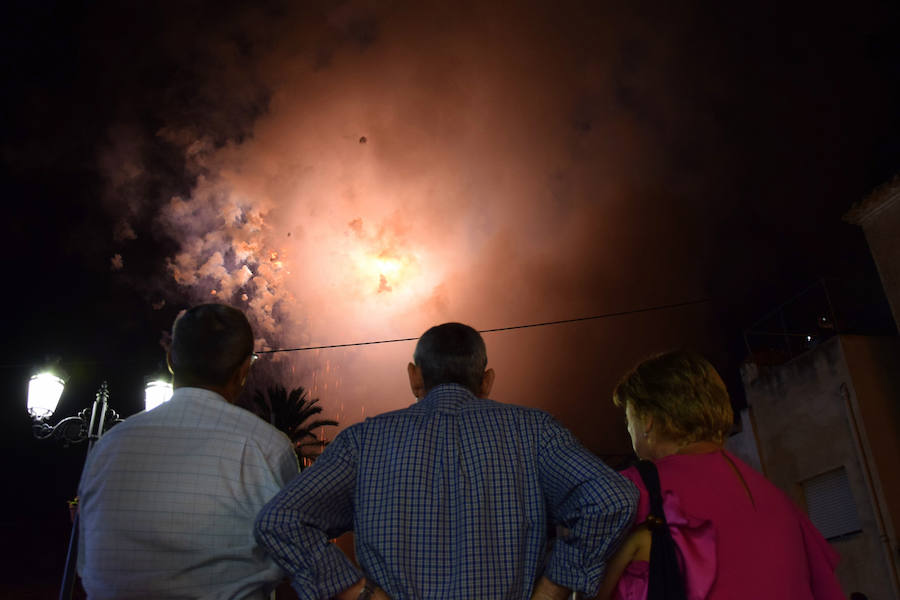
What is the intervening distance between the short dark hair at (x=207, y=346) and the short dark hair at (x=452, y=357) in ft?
2.63

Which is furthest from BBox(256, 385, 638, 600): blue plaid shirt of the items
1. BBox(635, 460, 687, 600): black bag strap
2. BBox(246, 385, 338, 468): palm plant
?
Result: BBox(246, 385, 338, 468): palm plant

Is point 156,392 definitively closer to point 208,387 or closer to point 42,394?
point 42,394

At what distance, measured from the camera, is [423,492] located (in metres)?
2.46

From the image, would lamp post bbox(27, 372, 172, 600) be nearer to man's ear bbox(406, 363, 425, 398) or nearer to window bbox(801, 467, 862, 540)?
man's ear bbox(406, 363, 425, 398)

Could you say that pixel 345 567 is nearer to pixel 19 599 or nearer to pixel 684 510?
pixel 684 510

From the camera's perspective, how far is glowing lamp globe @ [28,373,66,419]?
8.70m

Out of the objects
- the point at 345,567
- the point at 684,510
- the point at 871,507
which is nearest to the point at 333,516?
the point at 345,567

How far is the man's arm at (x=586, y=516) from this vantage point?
2.32 meters

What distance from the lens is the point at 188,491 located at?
8.46ft

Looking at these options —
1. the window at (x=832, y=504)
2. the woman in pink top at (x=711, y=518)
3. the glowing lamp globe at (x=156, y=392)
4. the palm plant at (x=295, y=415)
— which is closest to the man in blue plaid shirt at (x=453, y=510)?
the woman in pink top at (x=711, y=518)

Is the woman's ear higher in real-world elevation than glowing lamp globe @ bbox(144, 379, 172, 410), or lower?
lower

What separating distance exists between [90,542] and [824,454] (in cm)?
1417

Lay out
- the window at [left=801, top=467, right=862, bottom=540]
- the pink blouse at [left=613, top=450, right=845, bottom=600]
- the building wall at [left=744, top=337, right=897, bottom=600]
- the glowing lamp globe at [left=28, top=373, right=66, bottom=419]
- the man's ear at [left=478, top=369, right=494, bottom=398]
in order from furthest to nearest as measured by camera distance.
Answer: the window at [left=801, top=467, right=862, bottom=540]
the building wall at [left=744, top=337, right=897, bottom=600]
the glowing lamp globe at [left=28, top=373, right=66, bottom=419]
the man's ear at [left=478, top=369, right=494, bottom=398]
the pink blouse at [left=613, top=450, right=845, bottom=600]

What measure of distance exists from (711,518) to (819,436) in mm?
13100
